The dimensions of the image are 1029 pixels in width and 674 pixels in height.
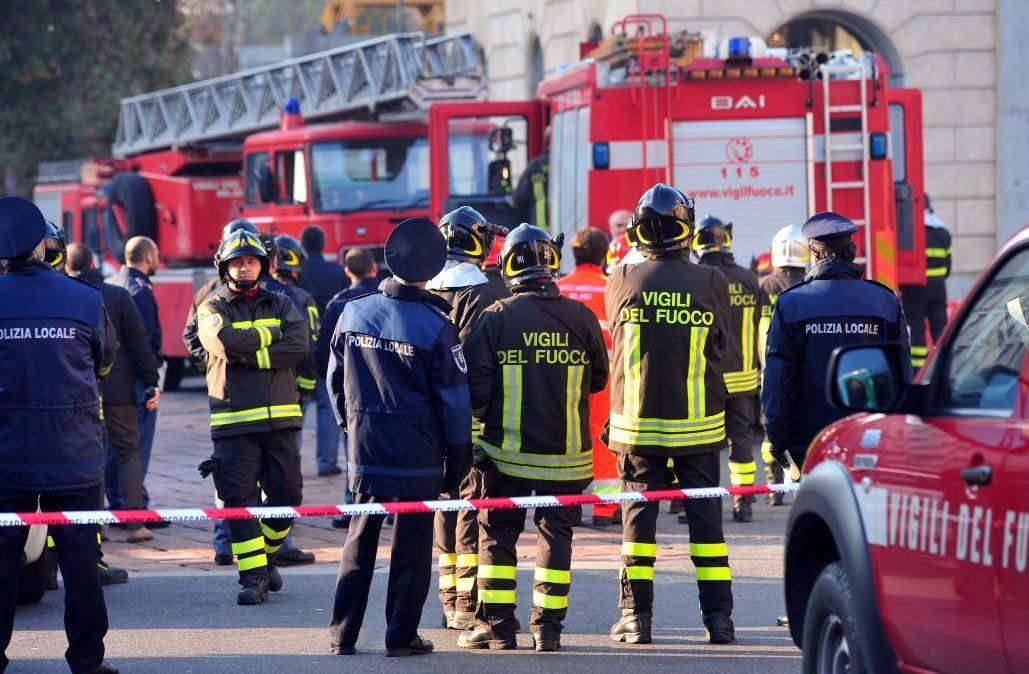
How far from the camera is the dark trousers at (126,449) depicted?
32.7 ft

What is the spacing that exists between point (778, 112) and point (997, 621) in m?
9.90

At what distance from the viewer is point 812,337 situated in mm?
7027

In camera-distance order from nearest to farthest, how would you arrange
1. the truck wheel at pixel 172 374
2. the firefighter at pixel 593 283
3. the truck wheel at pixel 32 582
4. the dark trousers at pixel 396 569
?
the dark trousers at pixel 396 569 → the truck wheel at pixel 32 582 → the firefighter at pixel 593 283 → the truck wheel at pixel 172 374

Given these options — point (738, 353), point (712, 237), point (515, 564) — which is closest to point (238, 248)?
point (515, 564)

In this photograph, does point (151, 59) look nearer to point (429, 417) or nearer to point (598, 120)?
point (598, 120)

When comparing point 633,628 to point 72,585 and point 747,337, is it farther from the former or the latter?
point 747,337

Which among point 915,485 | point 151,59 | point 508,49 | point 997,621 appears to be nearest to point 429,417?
point 915,485

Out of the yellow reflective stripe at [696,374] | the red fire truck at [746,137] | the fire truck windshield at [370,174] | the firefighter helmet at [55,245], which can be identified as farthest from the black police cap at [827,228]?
the fire truck windshield at [370,174]

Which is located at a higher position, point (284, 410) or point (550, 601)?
point (284, 410)

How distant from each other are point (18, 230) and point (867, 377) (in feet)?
12.0

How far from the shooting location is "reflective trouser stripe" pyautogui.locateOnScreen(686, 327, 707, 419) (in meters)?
7.11

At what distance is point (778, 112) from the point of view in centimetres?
1339

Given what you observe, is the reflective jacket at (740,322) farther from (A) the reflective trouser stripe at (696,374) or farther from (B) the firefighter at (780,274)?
(A) the reflective trouser stripe at (696,374)

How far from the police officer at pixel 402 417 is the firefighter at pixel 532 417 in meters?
0.22
